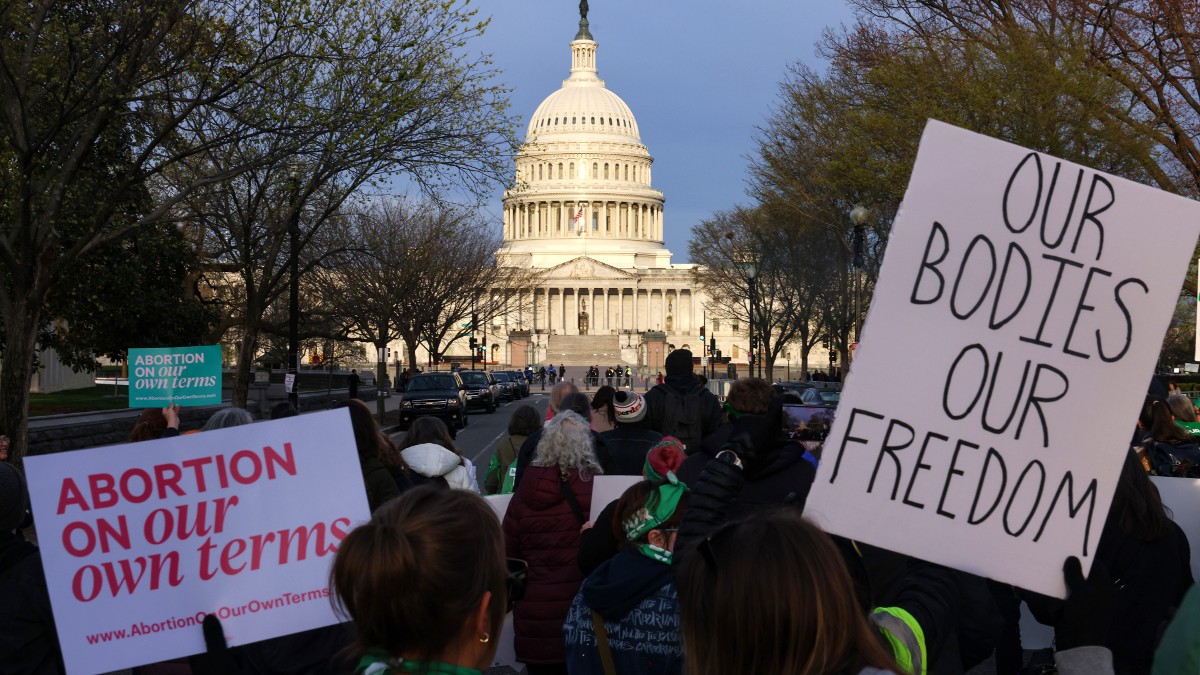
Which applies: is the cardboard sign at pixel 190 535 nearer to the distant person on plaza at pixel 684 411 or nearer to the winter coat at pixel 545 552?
the winter coat at pixel 545 552

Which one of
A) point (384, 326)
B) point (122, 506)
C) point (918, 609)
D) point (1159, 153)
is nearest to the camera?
point (918, 609)

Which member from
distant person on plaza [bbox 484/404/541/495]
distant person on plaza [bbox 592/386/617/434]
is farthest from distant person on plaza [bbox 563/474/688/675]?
distant person on plaza [bbox 592/386/617/434]

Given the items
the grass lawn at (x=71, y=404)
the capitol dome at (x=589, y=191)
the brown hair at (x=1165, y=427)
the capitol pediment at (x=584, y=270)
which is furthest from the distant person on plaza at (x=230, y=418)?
the capitol dome at (x=589, y=191)

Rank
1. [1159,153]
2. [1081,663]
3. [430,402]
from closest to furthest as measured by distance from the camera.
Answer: [1081,663], [1159,153], [430,402]

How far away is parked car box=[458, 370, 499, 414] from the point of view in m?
48.2

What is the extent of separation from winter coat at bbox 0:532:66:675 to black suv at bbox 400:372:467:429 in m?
29.9

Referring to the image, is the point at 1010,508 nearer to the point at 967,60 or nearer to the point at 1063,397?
the point at 1063,397

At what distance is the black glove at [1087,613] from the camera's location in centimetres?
328

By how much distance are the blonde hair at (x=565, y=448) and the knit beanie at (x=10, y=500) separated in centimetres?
254

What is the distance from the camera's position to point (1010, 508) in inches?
141

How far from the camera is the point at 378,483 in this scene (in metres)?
6.20

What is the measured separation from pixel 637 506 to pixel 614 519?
14 cm

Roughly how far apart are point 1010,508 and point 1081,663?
476 mm

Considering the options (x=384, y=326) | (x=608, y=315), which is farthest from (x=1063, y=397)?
(x=608, y=315)
